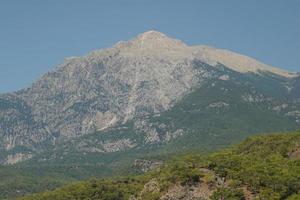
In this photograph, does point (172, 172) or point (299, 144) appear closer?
point (172, 172)

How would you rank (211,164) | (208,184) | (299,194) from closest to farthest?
(299,194), (208,184), (211,164)

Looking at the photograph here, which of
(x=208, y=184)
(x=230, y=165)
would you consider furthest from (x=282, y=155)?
(x=208, y=184)

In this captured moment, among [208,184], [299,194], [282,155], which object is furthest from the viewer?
[282,155]

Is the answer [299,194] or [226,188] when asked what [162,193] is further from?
[299,194]

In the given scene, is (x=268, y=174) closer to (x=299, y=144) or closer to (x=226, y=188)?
(x=226, y=188)

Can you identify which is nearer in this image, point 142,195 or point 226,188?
point 226,188

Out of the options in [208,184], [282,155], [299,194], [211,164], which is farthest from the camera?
[282,155]

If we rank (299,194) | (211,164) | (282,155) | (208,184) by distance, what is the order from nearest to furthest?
(299,194) < (208,184) < (211,164) < (282,155)

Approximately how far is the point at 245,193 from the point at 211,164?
18981 mm

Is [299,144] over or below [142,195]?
over

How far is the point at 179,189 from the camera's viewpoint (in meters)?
155

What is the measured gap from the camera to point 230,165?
162000 mm

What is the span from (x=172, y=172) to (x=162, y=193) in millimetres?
11479

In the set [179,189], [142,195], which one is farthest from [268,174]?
[142,195]
